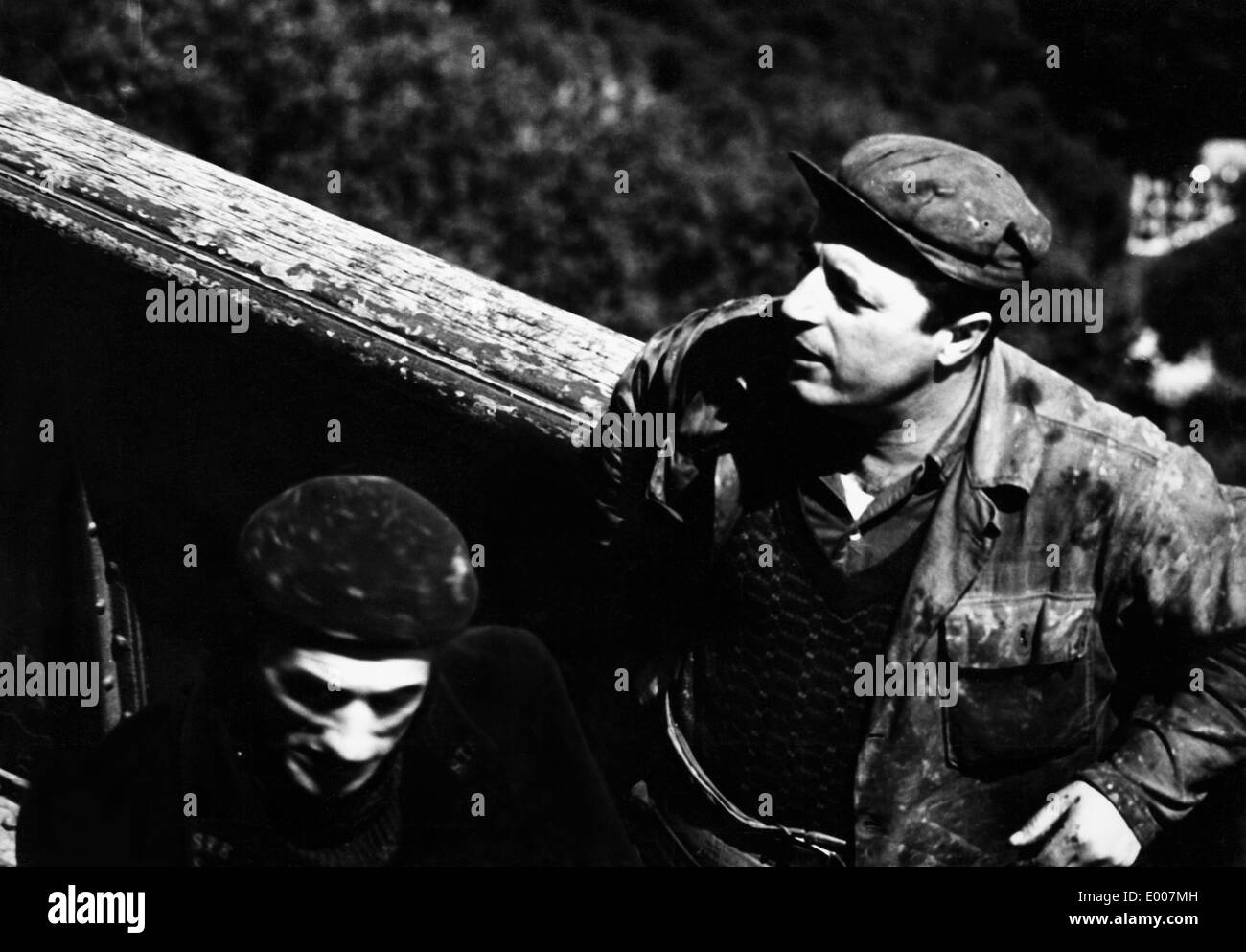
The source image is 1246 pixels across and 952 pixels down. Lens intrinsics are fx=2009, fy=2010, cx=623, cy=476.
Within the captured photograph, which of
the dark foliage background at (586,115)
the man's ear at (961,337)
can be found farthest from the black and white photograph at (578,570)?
the dark foliage background at (586,115)

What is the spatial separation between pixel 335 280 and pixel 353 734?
84 cm

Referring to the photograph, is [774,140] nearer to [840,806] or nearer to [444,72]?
[444,72]

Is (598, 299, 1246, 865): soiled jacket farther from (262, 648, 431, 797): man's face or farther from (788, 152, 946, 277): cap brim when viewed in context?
(262, 648, 431, 797): man's face

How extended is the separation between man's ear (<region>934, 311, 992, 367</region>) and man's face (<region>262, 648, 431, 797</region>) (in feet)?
3.47

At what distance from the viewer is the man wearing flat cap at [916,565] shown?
3344 millimetres

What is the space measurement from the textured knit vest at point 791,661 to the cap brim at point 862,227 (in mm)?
469

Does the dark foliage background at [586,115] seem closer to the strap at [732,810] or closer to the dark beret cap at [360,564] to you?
the strap at [732,810]

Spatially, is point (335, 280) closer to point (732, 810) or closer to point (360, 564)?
point (360, 564)

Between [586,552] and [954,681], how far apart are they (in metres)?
0.76

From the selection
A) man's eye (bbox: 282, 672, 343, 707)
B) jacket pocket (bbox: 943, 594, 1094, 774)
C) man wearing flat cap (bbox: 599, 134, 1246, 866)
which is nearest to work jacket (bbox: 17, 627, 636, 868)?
man's eye (bbox: 282, 672, 343, 707)

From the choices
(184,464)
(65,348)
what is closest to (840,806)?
(184,464)

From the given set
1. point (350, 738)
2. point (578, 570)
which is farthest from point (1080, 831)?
point (350, 738)

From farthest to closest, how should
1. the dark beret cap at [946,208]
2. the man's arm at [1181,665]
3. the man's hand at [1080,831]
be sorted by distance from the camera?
the man's hand at [1080,831], the man's arm at [1181,665], the dark beret cap at [946,208]

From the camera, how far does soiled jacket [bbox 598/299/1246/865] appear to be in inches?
133
